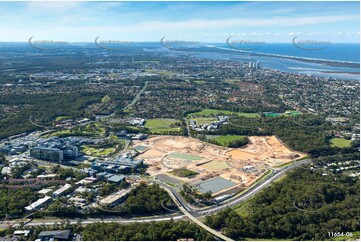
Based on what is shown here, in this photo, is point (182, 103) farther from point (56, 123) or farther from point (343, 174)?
point (343, 174)

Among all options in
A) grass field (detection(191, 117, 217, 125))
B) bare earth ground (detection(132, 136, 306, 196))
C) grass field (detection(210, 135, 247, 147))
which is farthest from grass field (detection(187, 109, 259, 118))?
bare earth ground (detection(132, 136, 306, 196))

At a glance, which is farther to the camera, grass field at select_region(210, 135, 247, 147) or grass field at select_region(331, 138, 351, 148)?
grass field at select_region(210, 135, 247, 147)

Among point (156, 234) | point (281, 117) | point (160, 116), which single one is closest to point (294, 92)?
point (281, 117)

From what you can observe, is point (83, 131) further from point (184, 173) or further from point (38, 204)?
point (38, 204)

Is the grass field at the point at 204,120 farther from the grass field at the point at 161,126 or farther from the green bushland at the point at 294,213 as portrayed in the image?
the green bushland at the point at 294,213

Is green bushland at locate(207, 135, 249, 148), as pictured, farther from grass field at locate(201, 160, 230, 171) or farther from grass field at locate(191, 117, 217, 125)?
grass field at locate(191, 117, 217, 125)
